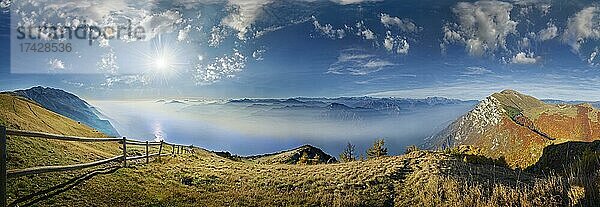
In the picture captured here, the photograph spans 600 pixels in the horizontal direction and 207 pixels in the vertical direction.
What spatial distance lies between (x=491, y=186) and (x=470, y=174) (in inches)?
114

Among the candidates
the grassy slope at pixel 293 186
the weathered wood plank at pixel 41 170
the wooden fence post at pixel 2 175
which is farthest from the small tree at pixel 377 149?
the wooden fence post at pixel 2 175

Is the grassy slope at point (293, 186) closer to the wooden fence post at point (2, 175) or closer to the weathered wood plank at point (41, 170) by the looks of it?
the weathered wood plank at point (41, 170)

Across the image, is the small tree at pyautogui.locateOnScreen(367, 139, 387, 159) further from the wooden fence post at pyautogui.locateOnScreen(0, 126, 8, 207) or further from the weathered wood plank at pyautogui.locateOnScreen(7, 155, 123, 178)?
the wooden fence post at pyautogui.locateOnScreen(0, 126, 8, 207)

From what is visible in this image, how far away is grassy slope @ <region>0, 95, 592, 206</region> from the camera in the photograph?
49.6ft

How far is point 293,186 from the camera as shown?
19.6 meters

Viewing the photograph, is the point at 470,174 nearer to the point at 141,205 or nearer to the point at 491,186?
the point at 491,186

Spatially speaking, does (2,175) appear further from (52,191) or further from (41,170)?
(52,191)

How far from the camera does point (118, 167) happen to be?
2109 cm

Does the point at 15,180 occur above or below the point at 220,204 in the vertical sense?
above

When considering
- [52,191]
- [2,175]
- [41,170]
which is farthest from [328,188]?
[2,175]

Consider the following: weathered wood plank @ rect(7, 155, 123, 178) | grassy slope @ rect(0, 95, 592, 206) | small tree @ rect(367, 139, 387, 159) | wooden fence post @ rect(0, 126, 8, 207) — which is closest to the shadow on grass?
grassy slope @ rect(0, 95, 592, 206)

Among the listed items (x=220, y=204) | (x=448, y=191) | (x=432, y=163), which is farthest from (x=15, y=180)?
(x=432, y=163)

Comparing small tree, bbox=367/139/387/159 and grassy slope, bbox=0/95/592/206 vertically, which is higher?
grassy slope, bbox=0/95/592/206

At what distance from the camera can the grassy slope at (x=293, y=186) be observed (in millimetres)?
15133
